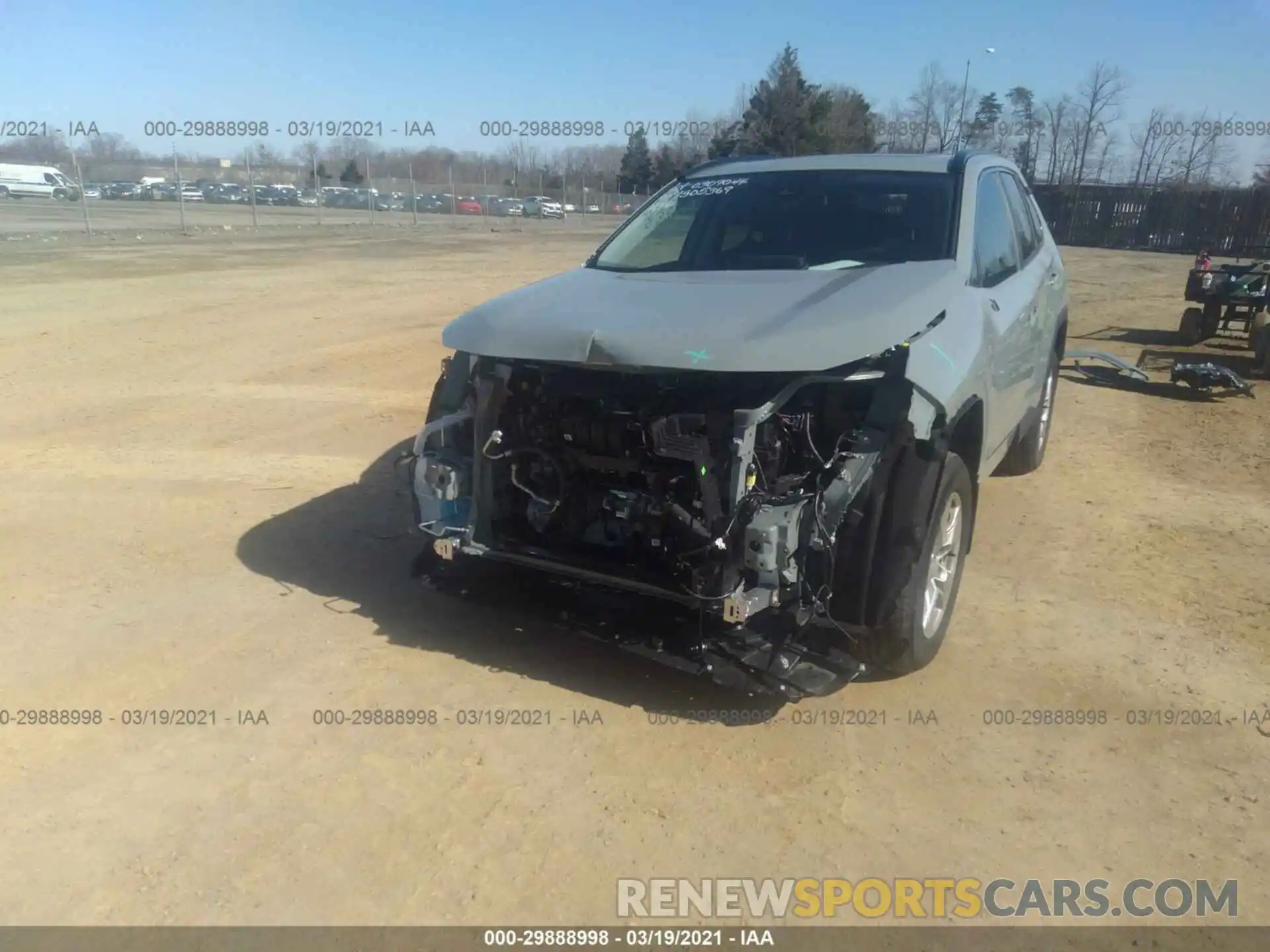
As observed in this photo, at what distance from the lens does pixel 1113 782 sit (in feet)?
11.3

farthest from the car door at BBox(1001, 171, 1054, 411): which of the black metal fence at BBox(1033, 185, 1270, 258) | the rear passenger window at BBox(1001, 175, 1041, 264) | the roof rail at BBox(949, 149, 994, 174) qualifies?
the black metal fence at BBox(1033, 185, 1270, 258)

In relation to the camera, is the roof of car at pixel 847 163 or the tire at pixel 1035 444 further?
the tire at pixel 1035 444

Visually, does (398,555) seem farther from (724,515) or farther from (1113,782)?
(1113,782)

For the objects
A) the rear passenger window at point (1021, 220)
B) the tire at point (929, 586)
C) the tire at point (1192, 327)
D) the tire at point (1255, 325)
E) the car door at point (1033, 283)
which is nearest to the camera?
the tire at point (929, 586)

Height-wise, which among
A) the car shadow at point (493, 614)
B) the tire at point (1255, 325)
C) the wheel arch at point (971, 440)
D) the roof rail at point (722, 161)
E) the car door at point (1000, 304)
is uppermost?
the roof rail at point (722, 161)

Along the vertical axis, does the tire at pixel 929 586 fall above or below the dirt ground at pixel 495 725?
above

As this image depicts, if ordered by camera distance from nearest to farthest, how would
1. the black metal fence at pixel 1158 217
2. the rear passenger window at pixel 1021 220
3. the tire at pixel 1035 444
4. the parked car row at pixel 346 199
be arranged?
the rear passenger window at pixel 1021 220 → the tire at pixel 1035 444 → the black metal fence at pixel 1158 217 → the parked car row at pixel 346 199

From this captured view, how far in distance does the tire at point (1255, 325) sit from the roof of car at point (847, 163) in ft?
25.5

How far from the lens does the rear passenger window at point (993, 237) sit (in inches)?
192

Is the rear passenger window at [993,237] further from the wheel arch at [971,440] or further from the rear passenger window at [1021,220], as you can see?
the wheel arch at [971,440]

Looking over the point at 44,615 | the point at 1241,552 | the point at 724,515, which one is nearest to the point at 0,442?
the point at 44,615

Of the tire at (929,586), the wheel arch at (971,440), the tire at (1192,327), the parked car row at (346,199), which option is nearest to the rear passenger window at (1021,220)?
the wheel arch at (971,440)

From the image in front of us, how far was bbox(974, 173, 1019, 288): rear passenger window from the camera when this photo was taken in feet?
16.0

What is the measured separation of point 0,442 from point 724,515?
6141 millimetres
